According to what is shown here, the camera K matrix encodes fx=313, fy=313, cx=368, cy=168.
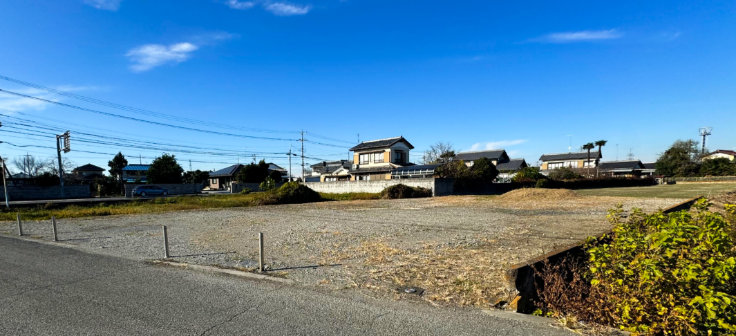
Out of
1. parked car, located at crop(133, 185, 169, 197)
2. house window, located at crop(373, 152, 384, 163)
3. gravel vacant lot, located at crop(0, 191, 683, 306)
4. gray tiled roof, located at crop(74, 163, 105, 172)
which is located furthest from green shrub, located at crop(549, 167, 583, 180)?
gray tiled roof, located at crop(74, 163, 105, 172)

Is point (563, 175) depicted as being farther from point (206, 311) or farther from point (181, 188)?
point (181, 188)

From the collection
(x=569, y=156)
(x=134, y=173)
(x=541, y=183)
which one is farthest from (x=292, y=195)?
(x=134, y=173)

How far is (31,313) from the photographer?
→ 4.46 metres

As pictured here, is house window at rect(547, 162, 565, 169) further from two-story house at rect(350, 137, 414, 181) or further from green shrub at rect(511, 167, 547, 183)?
two-story house at rect(350, 137, 414, 181)

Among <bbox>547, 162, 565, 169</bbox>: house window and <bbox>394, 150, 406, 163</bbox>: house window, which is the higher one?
<bbox>394, 150, 406, 163</bbox>: house window

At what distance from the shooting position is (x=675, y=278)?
3.05 metres

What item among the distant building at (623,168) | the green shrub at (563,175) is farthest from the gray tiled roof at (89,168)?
the distant building at (623,168)

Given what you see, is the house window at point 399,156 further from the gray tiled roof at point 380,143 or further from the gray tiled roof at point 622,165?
the gray tiled roof at point 622,165

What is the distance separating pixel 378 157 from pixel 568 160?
40.4 metres

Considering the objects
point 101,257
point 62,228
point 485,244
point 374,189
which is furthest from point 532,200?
point 62,228

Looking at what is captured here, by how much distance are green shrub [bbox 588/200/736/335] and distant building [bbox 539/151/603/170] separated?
64.2 m

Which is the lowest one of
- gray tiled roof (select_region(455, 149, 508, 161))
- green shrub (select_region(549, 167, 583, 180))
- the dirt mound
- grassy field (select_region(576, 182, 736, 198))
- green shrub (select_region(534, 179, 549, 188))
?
grassy field (select_region(576, 182, 736, 198))

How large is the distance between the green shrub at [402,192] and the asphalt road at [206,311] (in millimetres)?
22876

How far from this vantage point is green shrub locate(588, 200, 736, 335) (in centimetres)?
282
